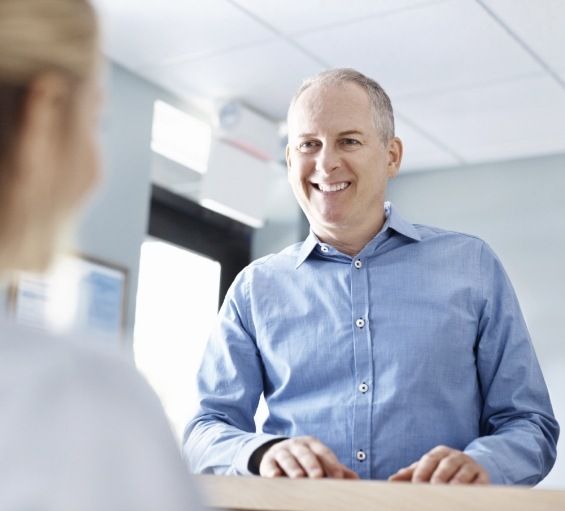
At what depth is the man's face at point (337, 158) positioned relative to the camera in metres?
1.75

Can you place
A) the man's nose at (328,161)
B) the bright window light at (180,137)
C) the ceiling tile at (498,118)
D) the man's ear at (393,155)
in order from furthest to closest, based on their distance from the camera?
the bright window light at (180,137) < the ceiling tile at (498,118) < the man's ear at (393,155) < the man's nose at (328,161)

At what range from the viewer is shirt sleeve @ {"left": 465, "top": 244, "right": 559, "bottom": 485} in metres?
1.42

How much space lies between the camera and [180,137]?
4.23 metres

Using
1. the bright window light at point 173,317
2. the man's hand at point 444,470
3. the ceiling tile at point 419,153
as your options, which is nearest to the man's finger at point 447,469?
the man's hand at point 444,470

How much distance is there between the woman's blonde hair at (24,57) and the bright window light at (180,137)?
353cm

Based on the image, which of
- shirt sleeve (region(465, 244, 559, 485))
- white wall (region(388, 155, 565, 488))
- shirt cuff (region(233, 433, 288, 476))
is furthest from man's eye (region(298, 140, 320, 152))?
white wall (region(388, 155, 565, 488))

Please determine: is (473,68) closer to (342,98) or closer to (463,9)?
(463,9)

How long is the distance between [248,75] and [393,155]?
2.01 m

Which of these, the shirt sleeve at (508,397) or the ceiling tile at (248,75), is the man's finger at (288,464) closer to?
the shirt sleeve at (508,397)

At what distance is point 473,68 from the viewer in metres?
3.64

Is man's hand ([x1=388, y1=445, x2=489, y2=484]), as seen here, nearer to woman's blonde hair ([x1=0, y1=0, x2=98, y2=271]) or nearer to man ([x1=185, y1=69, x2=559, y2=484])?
man ([x1=185, y1=69, x2=559, y2=484])

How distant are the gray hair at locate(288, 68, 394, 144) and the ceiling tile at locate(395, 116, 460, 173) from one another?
235cm

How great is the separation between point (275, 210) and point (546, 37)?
180 cm

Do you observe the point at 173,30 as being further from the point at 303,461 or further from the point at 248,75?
the point at 303,461
